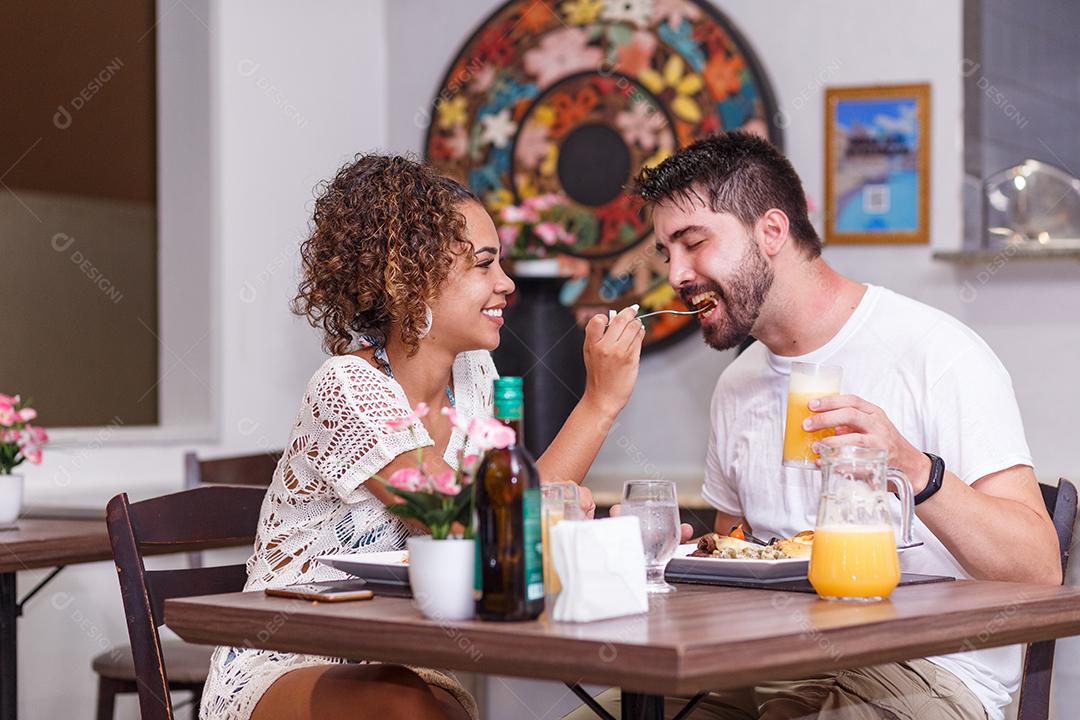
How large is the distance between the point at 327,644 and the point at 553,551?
248 mm

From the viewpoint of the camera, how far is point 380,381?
1915 millimetres

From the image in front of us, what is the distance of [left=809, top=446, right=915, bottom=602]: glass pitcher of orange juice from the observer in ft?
4.84

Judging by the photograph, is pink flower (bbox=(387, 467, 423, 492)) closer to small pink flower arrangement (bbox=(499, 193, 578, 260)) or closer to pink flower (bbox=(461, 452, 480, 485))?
pink flower (bbox=(461, 452, 480, 485))

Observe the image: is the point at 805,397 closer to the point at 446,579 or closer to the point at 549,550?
the point at 549,550

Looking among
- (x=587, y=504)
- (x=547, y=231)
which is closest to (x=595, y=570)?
(x=587, y=504)

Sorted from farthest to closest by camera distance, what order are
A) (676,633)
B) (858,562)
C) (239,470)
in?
(239,470) < (858,562) < (676,633)

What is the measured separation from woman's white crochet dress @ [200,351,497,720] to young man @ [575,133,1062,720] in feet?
1.79

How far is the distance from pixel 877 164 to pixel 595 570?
2697mm

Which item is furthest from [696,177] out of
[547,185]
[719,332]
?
[547,185]

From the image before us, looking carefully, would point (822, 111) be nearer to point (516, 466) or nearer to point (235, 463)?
point (235, 463)

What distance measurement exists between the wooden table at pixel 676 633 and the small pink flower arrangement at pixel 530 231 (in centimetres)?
227

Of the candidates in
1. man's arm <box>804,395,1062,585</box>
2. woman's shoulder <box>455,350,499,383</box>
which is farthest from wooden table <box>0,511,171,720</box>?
man's arm <box>804,395,1062,585</box>

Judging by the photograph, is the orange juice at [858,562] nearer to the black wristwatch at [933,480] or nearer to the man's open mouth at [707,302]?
the black wristwatch at [933,480]

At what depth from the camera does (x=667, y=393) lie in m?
4.06
